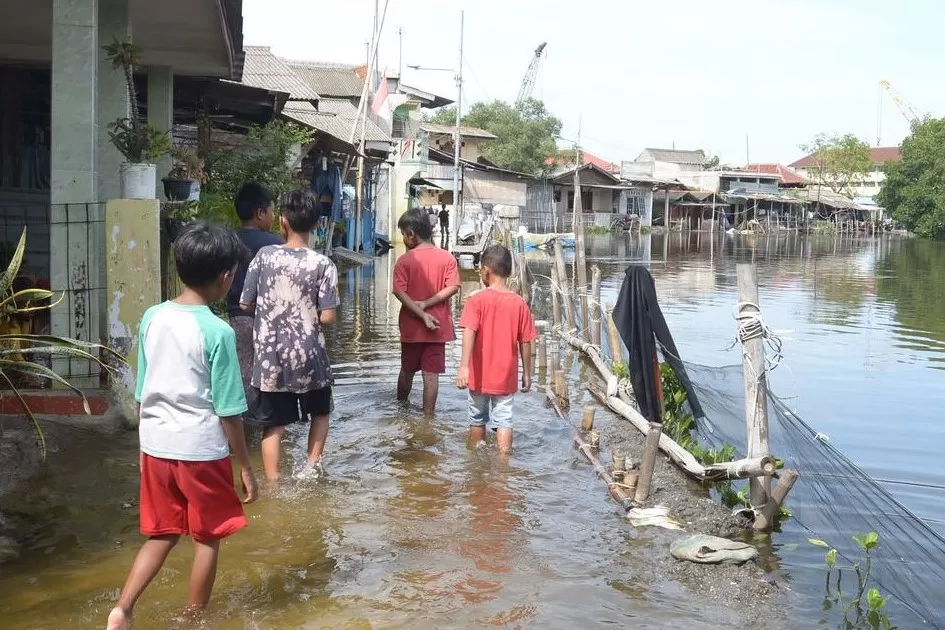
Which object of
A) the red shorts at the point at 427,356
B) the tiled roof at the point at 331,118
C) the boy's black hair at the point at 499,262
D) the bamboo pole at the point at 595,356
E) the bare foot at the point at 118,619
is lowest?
the bare foot at the point at 118,619

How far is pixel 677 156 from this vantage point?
272 feet

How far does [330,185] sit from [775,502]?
18.4 meters

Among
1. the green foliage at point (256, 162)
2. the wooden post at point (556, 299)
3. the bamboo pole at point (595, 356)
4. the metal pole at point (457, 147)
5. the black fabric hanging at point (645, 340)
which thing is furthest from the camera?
the metal pole at point (457, 147)

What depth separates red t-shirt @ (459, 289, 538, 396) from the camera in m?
6.04

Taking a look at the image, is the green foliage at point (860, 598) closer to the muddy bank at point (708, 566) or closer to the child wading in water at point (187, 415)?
the muddy bank at point (708, 566)

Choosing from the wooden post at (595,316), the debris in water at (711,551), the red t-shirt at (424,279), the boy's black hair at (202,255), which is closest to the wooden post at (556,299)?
the wooden post at (595,316)

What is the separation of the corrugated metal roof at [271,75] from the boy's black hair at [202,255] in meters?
13.5

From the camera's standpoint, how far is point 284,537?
4625 mm

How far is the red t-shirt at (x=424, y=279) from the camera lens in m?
6.75

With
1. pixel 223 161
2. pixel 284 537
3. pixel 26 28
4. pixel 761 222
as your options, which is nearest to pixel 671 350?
pixel 284 537

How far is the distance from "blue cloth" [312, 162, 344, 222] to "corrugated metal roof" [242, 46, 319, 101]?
3.27 meters

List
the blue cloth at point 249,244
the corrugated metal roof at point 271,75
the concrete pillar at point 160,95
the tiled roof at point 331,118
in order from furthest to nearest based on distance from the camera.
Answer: the tiled roof at point 331,118
the corrugated metal roof at point 271,75
the concrete pillar at point 160,95
the blue cloth at point 249,244

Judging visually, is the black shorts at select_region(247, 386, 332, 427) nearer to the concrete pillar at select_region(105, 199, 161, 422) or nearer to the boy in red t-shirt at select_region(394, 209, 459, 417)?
the concrete pillar at select_region(105, 199, 161, 422)

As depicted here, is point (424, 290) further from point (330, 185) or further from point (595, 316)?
point (330, 185)
